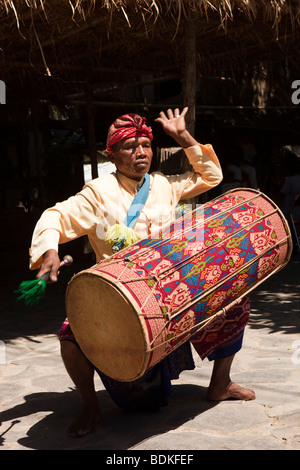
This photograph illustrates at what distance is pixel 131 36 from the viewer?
21.1 feet

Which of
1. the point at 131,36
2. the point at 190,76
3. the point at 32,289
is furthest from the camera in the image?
the point at 131,36

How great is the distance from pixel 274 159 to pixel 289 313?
9118 mm

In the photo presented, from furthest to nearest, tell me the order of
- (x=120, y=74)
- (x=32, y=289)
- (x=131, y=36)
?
(x=120, y=74) → (x=131, y=36) → (x=32, y=289)

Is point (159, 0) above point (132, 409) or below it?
above

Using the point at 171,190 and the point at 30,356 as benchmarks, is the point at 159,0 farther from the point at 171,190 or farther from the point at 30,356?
the point at 30,356

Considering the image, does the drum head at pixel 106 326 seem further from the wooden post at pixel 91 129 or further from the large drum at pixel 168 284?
the wooden post at pixel 91 129

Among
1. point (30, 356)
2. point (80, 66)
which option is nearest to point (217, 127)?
point (80, 66)

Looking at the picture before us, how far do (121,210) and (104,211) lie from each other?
92 millimetres

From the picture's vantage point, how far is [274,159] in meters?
14.2

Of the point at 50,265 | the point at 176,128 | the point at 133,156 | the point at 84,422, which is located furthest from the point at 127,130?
the point at 84,422

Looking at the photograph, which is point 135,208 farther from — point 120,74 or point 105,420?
point 120,74

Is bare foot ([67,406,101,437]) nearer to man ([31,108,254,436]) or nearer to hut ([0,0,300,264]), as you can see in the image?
man ([31,108,254,436])

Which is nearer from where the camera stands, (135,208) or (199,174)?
(135,208)
